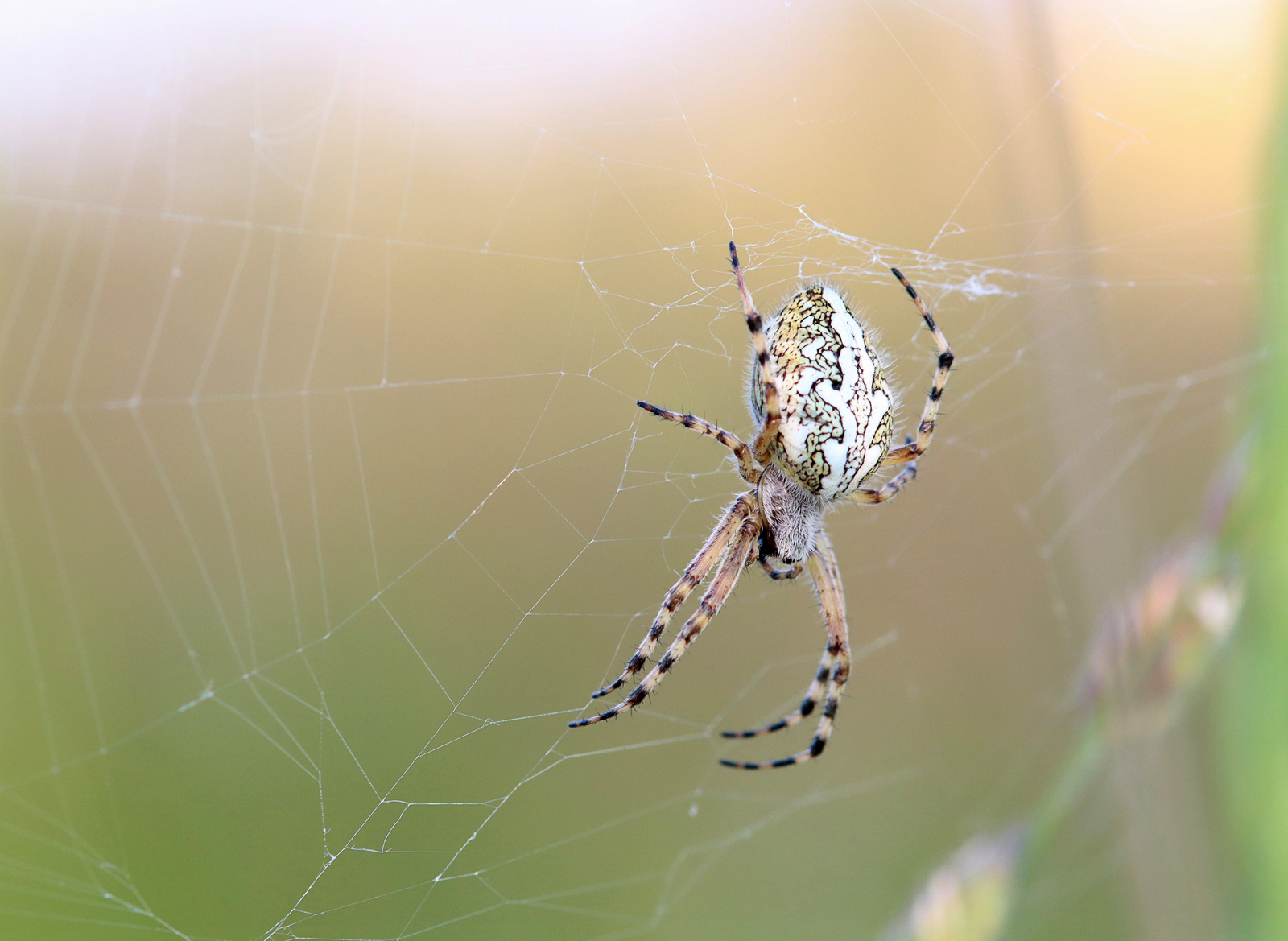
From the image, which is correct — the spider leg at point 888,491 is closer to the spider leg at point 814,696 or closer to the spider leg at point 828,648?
the spider leg at point 828,648

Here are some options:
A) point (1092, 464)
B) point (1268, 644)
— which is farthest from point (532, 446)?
point (1268, 644)

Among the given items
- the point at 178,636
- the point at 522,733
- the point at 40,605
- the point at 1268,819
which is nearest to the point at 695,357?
the point at 522,733

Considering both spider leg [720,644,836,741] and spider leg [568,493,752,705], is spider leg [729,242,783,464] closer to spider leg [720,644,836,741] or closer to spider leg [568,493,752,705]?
spider leg [568,493,752,705]

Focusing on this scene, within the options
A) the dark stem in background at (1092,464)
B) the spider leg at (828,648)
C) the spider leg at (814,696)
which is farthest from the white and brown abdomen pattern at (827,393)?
the spider leg at (814,696)

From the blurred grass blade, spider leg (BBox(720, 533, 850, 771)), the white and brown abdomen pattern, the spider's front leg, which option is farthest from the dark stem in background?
the spider's front leg

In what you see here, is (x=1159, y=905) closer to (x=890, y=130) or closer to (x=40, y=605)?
(x=890, y=130)
